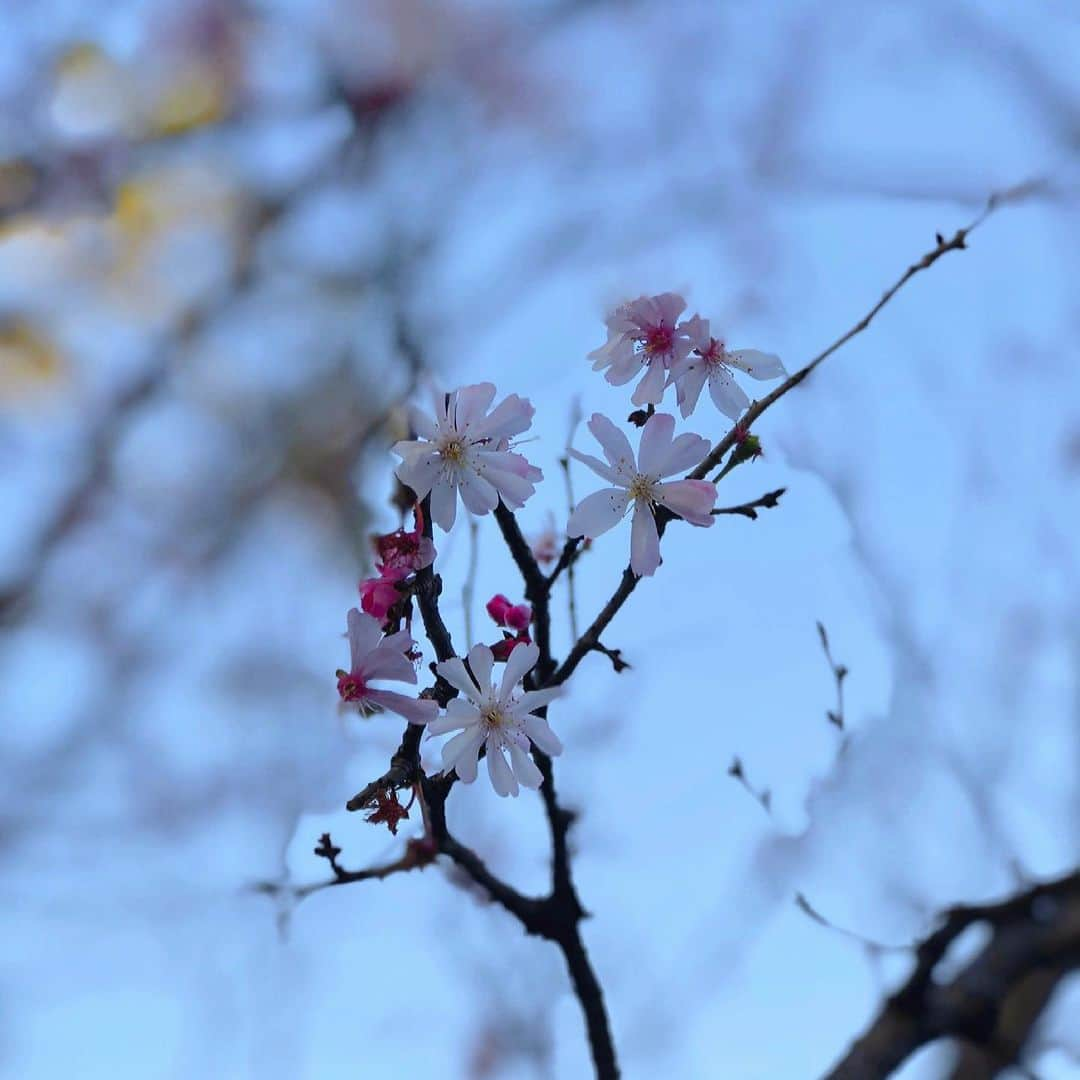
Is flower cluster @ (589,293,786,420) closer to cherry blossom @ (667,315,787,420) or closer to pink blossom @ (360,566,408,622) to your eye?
cherry blossom @ (667,315,787,420)

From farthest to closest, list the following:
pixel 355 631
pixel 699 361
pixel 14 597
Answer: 1. pixel 14 597
2. pixel 699 361
3. pixel 355 631

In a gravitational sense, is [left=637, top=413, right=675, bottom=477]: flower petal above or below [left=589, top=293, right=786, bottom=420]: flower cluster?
below

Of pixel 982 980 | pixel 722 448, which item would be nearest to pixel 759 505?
pixel 722 448

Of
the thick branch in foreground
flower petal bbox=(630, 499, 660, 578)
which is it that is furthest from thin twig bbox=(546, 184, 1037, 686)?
the thick branch in foreground

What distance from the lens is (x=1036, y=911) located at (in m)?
0.55

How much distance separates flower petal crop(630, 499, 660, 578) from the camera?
48 cm

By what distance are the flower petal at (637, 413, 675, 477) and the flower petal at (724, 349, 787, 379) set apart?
92 mm

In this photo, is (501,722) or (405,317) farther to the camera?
(405,317)

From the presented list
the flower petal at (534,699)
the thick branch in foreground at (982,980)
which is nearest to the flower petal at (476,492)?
the flower petal at (534,699)

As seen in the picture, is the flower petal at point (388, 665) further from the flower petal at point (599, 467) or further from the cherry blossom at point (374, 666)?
the flower petal at point (599, 467)

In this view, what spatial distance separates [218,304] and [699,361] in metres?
0.99

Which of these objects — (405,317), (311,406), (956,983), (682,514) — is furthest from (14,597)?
(956,983)

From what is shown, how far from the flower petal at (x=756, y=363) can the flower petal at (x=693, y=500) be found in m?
0.13

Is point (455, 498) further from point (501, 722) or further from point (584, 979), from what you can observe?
point (584, 979)
